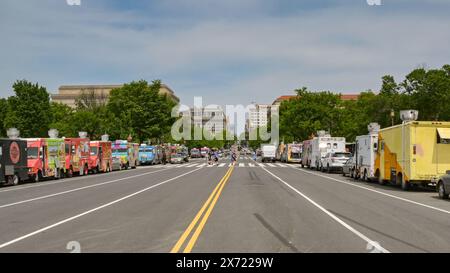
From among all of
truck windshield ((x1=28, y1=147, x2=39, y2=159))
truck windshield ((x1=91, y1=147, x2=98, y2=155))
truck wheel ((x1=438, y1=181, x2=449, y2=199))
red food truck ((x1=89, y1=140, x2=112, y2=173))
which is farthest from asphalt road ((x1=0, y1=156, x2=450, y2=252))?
truck windshield ((x1=91, y1=147, x2=98, y2=155))

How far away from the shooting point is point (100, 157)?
4781 cm

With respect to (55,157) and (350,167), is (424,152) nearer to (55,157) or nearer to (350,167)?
(350,167)

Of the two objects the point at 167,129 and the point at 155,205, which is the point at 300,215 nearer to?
the point at 155,205

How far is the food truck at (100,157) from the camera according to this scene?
4621 centimetres

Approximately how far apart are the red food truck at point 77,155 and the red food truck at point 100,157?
125cm

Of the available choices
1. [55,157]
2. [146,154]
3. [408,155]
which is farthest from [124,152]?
[408,155]

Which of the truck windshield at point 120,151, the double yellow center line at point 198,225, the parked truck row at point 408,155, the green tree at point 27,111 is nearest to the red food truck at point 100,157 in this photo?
the truck windshield at point 120,151

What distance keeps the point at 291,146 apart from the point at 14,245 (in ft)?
215

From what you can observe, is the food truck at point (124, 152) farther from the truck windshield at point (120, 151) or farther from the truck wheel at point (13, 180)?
the truck wheel at point (13, 180)

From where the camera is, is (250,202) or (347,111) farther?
(347,111)

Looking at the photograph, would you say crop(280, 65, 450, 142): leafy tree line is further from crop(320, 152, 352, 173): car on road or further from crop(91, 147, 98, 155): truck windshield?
crop(91, 147, 98, 155): truck windshield
